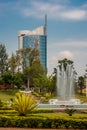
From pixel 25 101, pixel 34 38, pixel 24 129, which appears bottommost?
pixel 24 129

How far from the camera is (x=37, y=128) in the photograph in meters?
17.0

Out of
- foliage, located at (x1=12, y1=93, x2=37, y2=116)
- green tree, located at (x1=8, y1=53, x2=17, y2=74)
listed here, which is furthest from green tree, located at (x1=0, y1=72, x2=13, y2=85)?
foliage, located at (x1=12, y1=93, x2=37, y2=116)

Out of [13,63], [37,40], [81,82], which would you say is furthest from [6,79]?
[37,40]

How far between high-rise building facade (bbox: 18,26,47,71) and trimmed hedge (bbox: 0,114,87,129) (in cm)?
13801

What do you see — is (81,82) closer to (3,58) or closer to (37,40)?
(3,58)

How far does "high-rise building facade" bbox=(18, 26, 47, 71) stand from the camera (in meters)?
158

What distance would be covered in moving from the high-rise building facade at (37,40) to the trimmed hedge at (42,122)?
453 feet

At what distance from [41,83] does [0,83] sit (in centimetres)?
841

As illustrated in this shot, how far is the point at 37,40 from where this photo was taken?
157750 mm

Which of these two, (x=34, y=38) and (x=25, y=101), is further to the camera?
(x=34, y=38)

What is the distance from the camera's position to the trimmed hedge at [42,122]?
16.8 metres

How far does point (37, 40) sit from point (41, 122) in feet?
464

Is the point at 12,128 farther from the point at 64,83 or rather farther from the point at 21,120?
the point at 64,83

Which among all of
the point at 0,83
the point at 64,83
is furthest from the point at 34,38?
the point at 64,83
